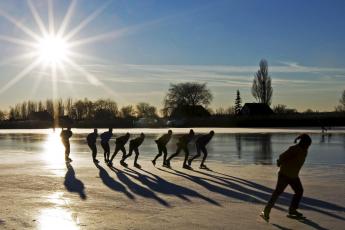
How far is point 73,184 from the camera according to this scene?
1098 cm

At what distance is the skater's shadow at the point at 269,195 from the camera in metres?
7.88

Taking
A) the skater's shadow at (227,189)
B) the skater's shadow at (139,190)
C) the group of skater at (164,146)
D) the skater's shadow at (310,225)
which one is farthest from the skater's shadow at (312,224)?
the group of skater at (164,146)

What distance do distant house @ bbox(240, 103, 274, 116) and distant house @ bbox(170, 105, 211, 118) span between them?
9066mm

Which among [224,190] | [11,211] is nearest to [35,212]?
[11,211]

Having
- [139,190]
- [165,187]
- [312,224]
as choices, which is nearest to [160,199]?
[139,190]

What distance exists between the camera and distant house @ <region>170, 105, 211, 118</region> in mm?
106812

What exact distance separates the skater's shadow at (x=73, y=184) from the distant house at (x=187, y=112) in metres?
93.1

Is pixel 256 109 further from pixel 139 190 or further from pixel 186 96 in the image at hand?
pixel 139 190

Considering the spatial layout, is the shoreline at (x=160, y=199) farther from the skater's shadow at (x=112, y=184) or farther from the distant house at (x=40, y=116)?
the distant house at (x=40, y=116)

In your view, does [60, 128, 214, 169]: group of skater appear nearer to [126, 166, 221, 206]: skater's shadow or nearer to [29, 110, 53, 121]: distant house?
[126, 166, 221, 206]: skater's shadow

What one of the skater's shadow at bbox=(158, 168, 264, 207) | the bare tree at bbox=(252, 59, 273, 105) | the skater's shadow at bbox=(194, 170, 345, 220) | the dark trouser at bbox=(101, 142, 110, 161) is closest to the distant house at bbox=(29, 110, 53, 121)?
the bare tree at bbox=(252, 59, 273, 105)

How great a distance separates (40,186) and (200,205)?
13.2 ft

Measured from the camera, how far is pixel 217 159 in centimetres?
1755

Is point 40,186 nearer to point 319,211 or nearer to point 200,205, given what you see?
point 200,205
